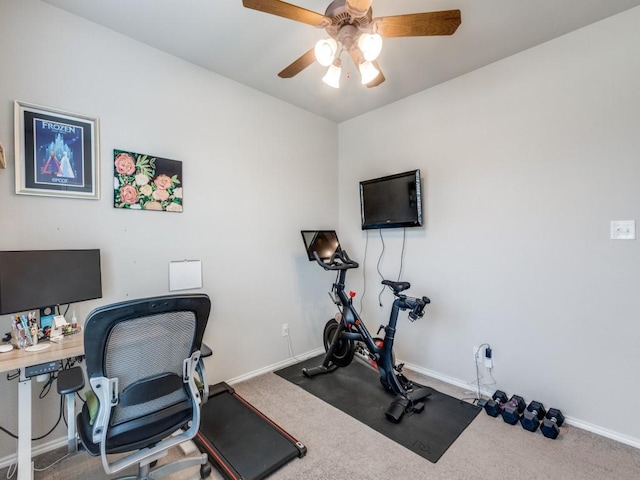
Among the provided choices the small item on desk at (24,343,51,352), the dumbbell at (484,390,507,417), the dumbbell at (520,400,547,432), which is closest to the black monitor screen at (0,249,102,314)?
the small item on desk at (24,343,51,352)

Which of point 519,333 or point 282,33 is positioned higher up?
point 282,33

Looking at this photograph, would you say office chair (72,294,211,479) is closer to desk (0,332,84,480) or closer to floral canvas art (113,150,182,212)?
desk (0,332,84,480)

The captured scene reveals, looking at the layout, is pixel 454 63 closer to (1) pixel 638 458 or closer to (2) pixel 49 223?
(1) pixel 638 458

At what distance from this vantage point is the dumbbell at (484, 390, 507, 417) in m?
2.27

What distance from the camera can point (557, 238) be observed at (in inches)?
88.0

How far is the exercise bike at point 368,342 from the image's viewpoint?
2.43 metres

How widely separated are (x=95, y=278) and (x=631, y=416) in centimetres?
362

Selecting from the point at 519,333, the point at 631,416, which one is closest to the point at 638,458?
the point at 631,416

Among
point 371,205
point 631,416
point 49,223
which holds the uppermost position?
point 371,205

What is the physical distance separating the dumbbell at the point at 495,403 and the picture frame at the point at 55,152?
325 centimetres

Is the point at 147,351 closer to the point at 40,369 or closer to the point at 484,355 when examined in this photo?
the point at 40,369

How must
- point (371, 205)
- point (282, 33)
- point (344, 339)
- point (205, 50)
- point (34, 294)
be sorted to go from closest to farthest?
1. point (34, 294)
2. point (282, 33)
3. point (205, 50)
4. point (344, 339)
5. point (371, 205)

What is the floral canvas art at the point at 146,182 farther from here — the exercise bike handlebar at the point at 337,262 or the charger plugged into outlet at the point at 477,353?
the charger plugged into outlet at the point at 477,353

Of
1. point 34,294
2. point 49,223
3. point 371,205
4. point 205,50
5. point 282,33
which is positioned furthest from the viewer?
point 371,205
